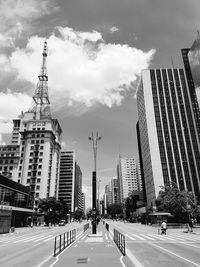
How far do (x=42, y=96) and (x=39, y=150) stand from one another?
35.6 meters

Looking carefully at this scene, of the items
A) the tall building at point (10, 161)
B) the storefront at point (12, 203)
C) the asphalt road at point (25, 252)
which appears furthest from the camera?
the tall building at point (10, 161)

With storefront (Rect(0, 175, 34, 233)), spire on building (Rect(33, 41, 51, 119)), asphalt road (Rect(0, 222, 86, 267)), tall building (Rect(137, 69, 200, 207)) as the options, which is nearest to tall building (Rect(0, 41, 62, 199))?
spire on building (Rect(33, 41, 51, 119))

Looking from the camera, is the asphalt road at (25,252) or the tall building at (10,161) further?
the tall building at (10,161)

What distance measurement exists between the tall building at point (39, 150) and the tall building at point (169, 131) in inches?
1914

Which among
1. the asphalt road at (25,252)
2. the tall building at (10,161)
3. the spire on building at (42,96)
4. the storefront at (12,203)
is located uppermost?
the spire on building at (42,96)

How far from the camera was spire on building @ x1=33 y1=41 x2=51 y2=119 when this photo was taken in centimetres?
12188

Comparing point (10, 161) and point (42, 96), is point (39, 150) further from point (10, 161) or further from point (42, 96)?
point (42, 96)

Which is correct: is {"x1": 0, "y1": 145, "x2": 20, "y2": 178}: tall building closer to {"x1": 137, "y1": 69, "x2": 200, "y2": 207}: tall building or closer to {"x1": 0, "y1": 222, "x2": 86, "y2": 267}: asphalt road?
{"x1": 137, "y1": 69, "x2": 200, "y2": 207}: tall building

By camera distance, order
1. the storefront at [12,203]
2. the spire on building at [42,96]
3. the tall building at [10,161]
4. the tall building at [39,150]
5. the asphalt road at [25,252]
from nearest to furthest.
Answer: the asphalt road at [25,252]
the storefront at [12,203]
the tall building at [39,150]
the tall building at [10,161]
the spire on building at [42,96]

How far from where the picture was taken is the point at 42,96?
127812mm

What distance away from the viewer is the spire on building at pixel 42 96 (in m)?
122

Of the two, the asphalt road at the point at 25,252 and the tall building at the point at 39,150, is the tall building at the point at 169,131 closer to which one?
the tall building at the point at 39,150

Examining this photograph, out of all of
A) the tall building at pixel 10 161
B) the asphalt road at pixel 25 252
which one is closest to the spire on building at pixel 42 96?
the tall building at pixel 10 161

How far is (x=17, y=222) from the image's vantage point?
61.1 m
